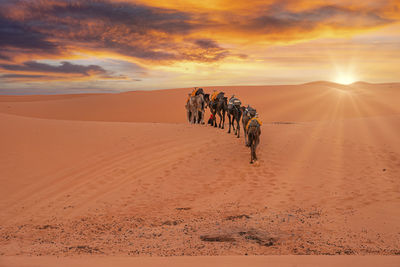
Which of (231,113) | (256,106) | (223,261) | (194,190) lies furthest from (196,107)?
(256,106)

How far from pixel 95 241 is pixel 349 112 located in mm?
29785

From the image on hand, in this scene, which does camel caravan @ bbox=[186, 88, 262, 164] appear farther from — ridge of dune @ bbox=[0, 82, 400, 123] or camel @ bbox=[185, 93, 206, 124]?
ridge of dune @ bbox=[0, 82, 400, 123]

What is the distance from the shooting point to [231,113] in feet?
50.2

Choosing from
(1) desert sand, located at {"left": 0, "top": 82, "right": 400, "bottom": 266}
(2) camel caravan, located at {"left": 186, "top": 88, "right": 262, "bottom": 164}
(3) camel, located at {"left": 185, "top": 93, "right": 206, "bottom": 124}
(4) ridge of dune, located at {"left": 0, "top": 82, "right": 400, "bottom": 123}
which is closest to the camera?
(1) desert sand, located at {"left": 0, "top": 82, "right": 400, "bottom": 266}

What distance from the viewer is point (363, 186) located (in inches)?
385

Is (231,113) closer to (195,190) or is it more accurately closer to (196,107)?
(196,107)

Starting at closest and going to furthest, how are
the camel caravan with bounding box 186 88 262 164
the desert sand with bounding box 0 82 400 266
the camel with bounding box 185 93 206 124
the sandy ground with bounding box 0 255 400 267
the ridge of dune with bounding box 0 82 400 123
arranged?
the sandy ground with bounding box 0 255 400 267, the desert sand with bounding box 0 82 400 266, the camel caravan with bounding box 186 88 262 164, the camel with bounding box 185 93 206 124, the ridge of dune with bounding box 0 82 400 123

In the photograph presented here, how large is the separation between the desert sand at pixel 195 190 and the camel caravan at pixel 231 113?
34.5 inches

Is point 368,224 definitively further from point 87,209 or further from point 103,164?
point 103,164

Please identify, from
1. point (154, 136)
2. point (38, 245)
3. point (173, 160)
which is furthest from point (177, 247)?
point (154, 136)

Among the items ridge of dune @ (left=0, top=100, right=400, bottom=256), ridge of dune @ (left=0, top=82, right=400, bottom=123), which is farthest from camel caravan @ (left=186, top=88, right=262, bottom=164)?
ridge of dune @ (left=0, top=82, right=400, bottom=123)

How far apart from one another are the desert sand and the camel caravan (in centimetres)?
88

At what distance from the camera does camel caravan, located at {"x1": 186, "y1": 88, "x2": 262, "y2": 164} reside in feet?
37.8

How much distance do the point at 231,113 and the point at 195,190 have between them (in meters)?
6.26
